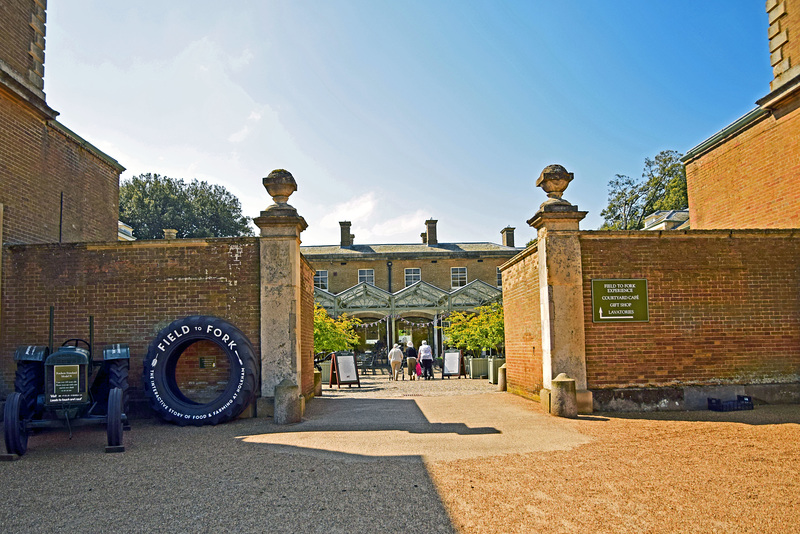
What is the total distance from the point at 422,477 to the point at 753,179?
10.0 meters

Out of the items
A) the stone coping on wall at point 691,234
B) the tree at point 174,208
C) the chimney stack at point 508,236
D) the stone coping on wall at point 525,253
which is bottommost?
the stone coping on wall at point 525,253

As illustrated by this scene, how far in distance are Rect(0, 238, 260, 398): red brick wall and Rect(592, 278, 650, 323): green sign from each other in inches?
204

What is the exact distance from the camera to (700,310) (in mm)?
9141

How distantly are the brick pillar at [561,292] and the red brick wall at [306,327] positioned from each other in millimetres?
3977

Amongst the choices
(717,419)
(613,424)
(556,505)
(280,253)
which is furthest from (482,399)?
(556,505)

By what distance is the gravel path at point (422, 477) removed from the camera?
13.1 feet

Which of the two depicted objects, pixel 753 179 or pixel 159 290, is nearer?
pixel 159 290

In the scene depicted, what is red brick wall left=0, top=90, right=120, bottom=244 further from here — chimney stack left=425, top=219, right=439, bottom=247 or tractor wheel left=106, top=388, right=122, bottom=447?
chimney stack left=425, top=219, right=439, bottom=247

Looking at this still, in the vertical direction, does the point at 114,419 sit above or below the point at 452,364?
above

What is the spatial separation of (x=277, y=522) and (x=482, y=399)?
277 inches

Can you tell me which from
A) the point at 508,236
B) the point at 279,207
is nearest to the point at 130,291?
the point at 279,207

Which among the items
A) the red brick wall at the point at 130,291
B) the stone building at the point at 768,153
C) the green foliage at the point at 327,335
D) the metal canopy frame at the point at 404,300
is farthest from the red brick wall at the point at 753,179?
the metal canopy frame at the point at 404,300

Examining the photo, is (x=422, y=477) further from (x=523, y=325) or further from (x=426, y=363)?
(x=426, y=363)

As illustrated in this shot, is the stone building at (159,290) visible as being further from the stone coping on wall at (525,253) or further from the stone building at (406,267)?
the stone building at (406,267)
